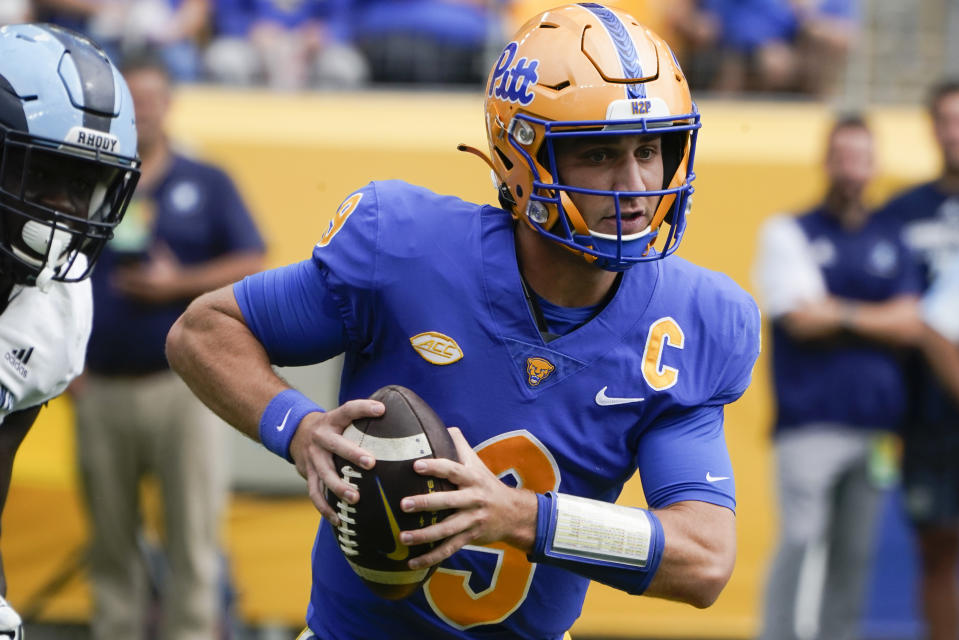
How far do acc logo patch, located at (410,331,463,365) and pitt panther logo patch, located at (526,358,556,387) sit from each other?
13cm

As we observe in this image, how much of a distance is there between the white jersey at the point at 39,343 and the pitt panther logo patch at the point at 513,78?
101 cm

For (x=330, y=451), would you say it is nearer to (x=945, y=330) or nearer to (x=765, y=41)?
(x=945, y=330)

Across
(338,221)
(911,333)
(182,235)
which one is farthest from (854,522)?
(338,221)

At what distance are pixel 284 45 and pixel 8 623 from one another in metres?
4.71

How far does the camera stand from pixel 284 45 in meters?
6.80

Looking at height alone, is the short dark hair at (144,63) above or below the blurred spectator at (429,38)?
above

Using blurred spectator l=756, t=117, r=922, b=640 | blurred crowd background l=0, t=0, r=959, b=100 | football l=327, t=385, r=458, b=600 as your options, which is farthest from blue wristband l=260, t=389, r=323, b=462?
blurred crowd background l=0, t=0, r=959, b=100

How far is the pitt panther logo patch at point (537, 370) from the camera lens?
2533 mm

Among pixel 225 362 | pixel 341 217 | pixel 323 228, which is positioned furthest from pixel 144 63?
pixel 225 362

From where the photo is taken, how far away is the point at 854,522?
Answer: 5395mm

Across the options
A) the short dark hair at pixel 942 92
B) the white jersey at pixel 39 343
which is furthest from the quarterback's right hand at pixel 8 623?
the short dark hair at pixel 942 92

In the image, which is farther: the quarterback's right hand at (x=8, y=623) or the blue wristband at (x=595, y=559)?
the quarterback's right hand at (x=8, y=623)

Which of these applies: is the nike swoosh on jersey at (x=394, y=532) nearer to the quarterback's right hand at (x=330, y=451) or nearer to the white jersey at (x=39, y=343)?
the quarterback's right hand at (x=330, y=451)

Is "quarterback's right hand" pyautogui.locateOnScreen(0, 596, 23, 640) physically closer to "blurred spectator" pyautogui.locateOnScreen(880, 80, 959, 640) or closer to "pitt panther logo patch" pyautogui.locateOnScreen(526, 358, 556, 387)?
"pitt panther logo patch" pyautogui.locateOnScreen(526, 358, 556, 387)
